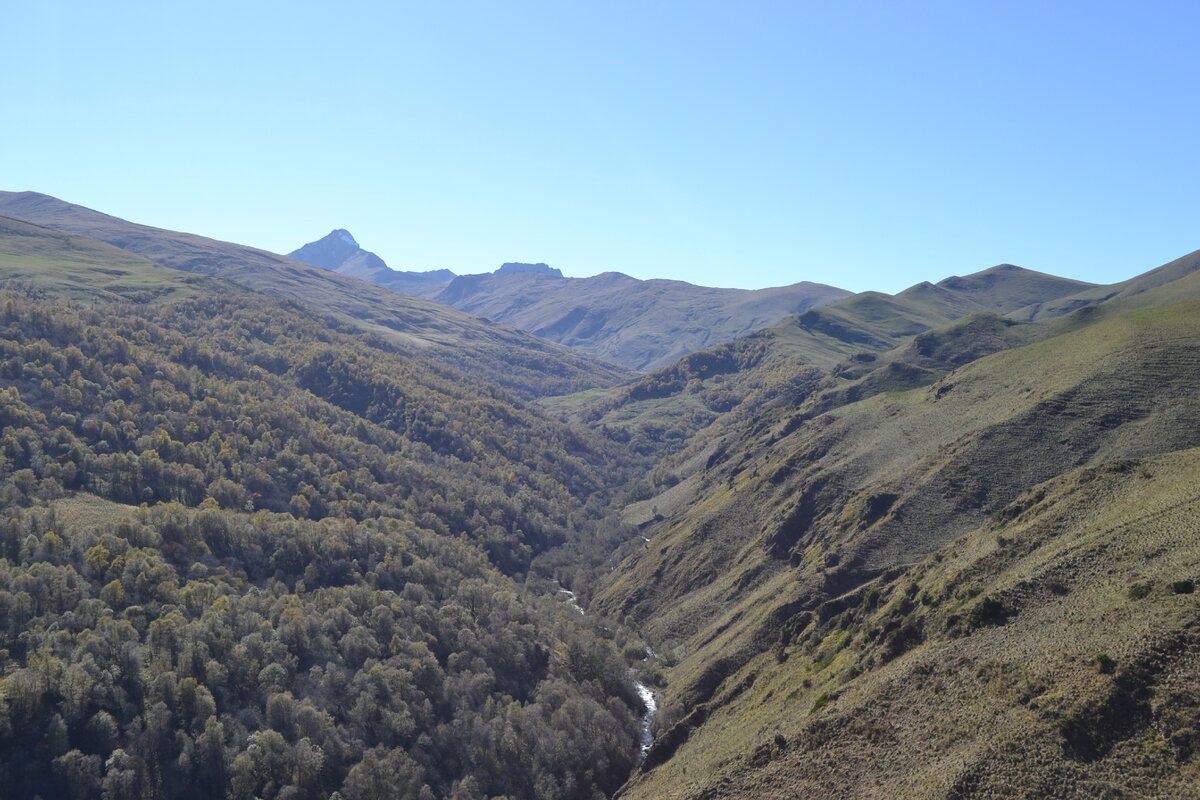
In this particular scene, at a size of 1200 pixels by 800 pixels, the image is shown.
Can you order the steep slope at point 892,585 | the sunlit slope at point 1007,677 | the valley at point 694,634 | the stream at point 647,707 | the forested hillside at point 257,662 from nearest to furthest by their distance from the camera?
the sunlit slope at point 1007,677, the valley at point 694,634, the steep slope at point 892,585, the forested hillside at point 257,662, the stream at point 647,707

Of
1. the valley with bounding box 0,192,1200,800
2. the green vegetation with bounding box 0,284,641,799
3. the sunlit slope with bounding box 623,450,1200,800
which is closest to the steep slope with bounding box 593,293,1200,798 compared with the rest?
the sunlit slope with bounding box 623,450,1200,800

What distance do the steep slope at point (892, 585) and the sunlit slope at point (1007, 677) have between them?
0.38 meters

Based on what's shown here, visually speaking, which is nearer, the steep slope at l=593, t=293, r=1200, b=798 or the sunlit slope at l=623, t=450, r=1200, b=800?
the sunlit slope at l=623, t=450, r=1200, b=800

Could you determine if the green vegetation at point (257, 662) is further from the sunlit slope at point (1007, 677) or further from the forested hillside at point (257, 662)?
the sunlit slope at point (1007, 677)

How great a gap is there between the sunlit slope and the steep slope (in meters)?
0.38

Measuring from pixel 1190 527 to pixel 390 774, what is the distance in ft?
363

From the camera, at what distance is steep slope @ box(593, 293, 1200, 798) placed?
71.9 metres

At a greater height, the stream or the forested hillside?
the forested hillside

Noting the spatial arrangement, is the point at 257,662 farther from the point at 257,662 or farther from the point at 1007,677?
the point at 1007,677

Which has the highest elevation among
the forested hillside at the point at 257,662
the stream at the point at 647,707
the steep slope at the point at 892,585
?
the steep slope at the point at 892,585

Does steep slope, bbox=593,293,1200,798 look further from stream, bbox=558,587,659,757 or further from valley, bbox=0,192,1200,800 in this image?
stream, bbox=558,587,659,757

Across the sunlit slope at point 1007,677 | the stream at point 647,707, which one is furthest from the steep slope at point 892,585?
the stream at point 647,707

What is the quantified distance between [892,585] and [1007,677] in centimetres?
5099

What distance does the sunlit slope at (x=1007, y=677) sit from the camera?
61.4 m
